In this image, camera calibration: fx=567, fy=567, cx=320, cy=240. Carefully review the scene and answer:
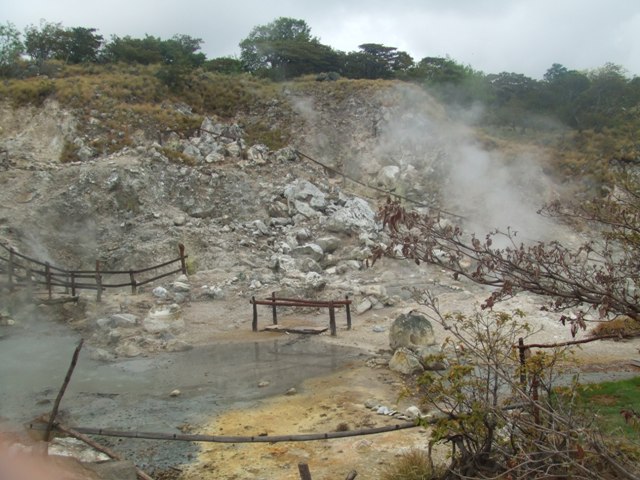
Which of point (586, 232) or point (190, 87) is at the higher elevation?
point (190, 87)

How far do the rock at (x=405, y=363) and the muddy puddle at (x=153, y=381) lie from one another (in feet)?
3.38

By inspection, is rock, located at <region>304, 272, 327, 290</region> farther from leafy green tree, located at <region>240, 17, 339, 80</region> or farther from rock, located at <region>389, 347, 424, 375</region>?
leafy green tree, located at <region>240, 17, 339, 80</region>

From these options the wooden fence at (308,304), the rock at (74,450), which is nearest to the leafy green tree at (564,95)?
the wooden fence at (308,304)

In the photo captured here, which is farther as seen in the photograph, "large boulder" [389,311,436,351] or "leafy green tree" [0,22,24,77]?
"leafy green tree" [0,22,24,77]

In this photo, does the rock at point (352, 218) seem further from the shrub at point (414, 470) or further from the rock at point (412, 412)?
the shrub at point (414, 470)

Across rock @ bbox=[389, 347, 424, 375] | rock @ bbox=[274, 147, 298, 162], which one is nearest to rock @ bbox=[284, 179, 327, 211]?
rock @ bbox=[274, 147, 298, 162]

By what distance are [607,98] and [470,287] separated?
Result: 66.1 ft

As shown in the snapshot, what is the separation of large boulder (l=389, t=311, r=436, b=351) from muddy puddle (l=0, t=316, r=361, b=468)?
33.7 inches

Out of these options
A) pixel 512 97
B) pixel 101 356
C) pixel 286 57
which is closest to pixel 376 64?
pixel 286 57

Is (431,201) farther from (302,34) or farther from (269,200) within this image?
(302,34)

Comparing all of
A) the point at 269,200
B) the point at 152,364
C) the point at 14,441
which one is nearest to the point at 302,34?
the point at 269,200

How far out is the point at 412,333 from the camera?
429 inches

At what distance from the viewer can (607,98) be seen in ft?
101

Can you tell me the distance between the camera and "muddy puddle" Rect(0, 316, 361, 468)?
7977 mm
